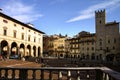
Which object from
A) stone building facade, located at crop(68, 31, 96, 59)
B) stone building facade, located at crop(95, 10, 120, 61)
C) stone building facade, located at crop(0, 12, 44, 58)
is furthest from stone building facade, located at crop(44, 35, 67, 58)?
stone building facade, located at crop(95, 10, 120, 61)

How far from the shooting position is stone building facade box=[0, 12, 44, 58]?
5094 centimetres

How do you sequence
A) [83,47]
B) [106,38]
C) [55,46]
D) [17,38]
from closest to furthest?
[17,38], [106,38], [83,47], [55,46]

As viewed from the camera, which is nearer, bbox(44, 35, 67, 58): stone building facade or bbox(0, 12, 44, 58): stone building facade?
bbox(0, 12, 44, 58): stone building facade

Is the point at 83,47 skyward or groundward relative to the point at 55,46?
groundward

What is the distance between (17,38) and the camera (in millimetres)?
58469

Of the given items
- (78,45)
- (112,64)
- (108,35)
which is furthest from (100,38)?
(112,64)

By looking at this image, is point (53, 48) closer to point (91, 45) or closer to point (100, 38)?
point (91, 45)

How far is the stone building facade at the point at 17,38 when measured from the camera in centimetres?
5094

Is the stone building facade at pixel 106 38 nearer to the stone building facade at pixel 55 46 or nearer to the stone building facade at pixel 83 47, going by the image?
the stone building facade at pixel 83 47

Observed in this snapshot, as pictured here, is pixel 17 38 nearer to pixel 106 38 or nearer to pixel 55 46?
pixel 106 38

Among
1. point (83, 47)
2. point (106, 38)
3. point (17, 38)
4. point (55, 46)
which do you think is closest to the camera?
point (17, 38)

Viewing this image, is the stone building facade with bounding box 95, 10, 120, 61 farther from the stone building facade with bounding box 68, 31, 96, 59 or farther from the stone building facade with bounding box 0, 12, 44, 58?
the stone building facade with bounding box 0, 12, 44, 58

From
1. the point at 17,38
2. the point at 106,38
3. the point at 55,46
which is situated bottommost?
the point at 55,46

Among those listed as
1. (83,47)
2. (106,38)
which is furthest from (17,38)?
(83,47)
